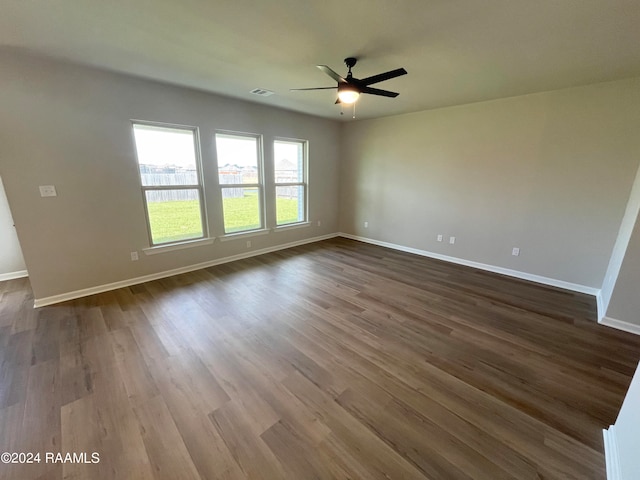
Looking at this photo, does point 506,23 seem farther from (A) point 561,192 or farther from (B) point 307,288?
(B) point 307,288

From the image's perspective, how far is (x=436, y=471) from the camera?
1.35 m

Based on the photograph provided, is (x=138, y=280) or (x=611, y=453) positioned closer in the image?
(x=611, y=453)

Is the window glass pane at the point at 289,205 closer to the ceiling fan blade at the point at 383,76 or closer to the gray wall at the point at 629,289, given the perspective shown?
the ceiling fan blade at the point at 383,76

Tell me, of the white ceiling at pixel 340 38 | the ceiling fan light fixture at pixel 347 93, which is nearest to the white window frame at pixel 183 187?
the white ceiling at pixel 340 38

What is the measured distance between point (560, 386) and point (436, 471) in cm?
133

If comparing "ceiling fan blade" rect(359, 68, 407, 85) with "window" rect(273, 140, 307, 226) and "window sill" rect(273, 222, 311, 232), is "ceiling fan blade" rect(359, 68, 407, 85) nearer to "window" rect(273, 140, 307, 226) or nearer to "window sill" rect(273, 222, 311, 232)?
"window" rect(273, 140, 307, 226)

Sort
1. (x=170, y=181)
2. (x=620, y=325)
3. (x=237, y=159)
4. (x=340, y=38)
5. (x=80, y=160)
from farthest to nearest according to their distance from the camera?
(x=237, y=159) → (x=170, y=181) → (x=80, y=160) → (x=620, y=325) → (x=340, y=38)

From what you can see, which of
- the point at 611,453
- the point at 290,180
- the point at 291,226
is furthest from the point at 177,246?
the point at 611,453

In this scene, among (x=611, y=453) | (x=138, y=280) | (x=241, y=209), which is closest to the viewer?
(x=611, y=453)

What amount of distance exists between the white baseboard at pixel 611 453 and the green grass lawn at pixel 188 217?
466 centimetres

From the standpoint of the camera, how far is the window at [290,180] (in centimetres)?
501

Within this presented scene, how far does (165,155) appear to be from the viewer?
12.0 feet

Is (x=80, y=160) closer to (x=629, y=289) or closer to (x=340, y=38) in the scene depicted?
(x=340, y=38)

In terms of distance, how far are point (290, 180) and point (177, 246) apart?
8.17ft
